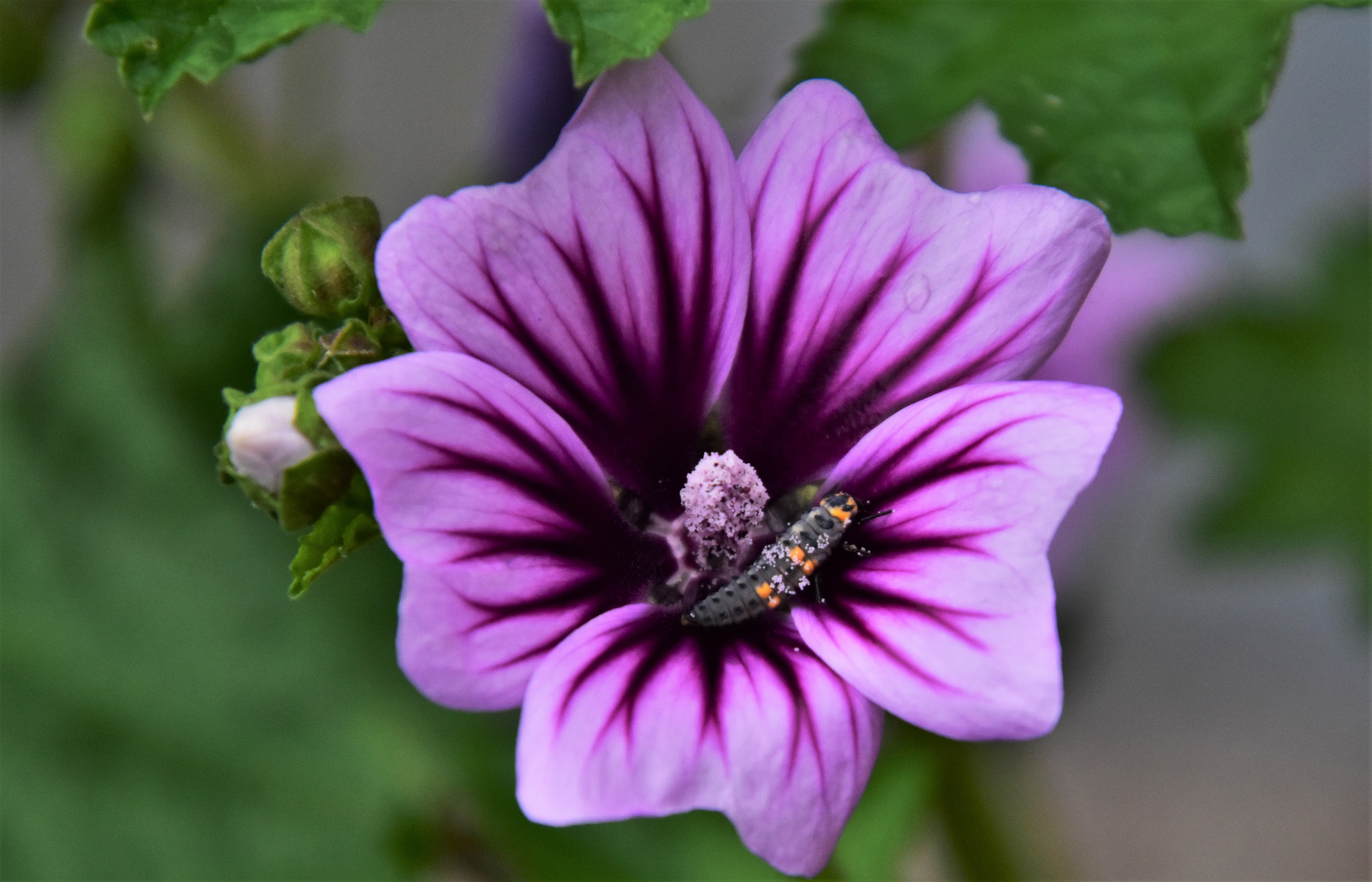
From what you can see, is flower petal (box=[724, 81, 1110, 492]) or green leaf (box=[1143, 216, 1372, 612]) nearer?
flower petal (box=[724, 81, 1110, 492])

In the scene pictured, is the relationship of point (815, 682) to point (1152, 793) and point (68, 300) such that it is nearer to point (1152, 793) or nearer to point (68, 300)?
point (68, 300)

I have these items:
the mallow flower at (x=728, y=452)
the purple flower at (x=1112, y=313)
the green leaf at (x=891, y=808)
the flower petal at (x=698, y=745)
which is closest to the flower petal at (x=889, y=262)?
the mallow flower at (x=728, y=452)

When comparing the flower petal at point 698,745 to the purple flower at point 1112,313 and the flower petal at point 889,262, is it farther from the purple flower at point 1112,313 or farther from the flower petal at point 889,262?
the purple flower at point 1112,313

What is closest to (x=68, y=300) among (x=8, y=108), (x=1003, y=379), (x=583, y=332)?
(x=8, y=108)

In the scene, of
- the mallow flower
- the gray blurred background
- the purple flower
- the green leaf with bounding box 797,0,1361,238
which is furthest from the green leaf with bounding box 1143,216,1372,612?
the mallow flower

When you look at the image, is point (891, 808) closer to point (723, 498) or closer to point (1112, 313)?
point (723, 498)

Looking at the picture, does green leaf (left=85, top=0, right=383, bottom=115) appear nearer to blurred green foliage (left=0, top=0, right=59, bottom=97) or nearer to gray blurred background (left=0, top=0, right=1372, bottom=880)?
blurred green foliage (left=0, top=0, right=59, bottom=97)
